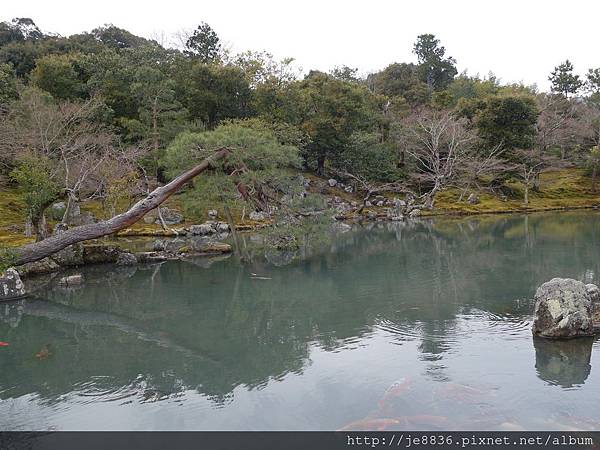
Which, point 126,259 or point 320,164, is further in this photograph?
point 320,164

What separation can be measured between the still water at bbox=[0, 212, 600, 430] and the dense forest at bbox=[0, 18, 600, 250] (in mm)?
12873

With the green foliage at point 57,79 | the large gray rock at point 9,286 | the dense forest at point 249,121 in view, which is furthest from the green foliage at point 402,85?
the large gray rock at point 9,286

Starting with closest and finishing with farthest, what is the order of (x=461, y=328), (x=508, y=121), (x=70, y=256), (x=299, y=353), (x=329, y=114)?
(x=299, y=353) < (x=461, y=328) < (x=70, y=256) < (x=508, y=121) < (x=329, y=114)

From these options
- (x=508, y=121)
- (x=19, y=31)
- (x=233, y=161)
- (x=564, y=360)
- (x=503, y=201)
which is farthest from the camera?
(x=19, y=31)

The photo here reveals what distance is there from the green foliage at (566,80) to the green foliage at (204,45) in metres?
41.6

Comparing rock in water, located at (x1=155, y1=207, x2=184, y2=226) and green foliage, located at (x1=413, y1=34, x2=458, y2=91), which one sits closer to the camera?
rock in water, located at (x1=155, y1=207, x2=184, y2=226)

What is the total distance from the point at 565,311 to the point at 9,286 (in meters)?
14.4

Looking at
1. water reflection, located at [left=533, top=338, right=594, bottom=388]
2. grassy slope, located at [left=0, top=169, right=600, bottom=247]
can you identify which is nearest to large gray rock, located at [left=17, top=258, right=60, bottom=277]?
grassy slope, located at [left=0, top=169, right=600, bottom=247]

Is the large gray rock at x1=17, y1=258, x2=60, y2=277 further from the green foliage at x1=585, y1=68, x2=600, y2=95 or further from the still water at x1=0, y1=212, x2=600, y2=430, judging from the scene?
the green foliage at x1=585, y1=68, x2=600, y2=95

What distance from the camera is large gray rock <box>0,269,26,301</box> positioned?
14.8 meters

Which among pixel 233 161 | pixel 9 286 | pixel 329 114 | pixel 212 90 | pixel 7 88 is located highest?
pixel 212 90

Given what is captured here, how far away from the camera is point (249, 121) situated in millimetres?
31062

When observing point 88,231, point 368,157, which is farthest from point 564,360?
point 368,157

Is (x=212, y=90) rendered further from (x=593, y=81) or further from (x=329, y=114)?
(x=593, y=81)
